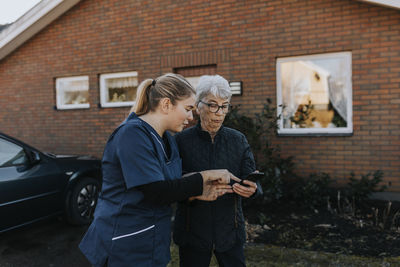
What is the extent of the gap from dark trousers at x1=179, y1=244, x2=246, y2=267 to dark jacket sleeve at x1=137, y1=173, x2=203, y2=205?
615 mm

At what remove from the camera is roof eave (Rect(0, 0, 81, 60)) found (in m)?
7.53

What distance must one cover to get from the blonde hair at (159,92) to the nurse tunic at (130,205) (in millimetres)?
134

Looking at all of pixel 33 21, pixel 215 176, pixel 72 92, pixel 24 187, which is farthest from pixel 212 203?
pixel 33 21

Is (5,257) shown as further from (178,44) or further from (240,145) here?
(178,44)

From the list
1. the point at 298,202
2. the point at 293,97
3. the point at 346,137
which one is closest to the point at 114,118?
the point at 293,97

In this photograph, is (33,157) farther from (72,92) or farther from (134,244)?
(72,92)

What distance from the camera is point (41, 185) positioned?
4.14 metres

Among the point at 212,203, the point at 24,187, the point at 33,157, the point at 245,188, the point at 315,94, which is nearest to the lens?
the point at 245,188

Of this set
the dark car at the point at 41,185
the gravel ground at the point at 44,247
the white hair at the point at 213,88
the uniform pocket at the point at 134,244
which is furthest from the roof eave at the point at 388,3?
the gravel ground at the point at 44,247

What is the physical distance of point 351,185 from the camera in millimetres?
5219

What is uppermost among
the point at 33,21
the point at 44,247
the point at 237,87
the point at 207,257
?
the point at 33,21

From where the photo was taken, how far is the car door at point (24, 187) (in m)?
3.72

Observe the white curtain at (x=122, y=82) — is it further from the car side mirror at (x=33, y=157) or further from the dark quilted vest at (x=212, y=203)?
the dark quilted vest at (x=212, y=203)

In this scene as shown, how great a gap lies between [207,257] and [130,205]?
76cm
